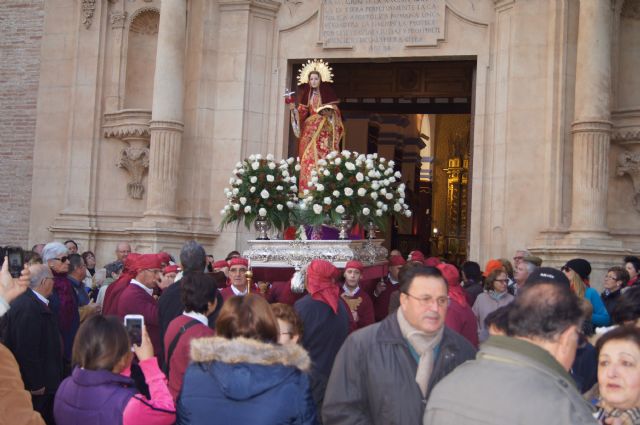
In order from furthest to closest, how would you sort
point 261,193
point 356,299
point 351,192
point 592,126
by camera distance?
point 592,126 → point 261,193 → point 351,192 → point 356,299

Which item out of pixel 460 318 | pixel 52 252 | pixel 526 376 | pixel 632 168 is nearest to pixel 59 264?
pixel 52 252

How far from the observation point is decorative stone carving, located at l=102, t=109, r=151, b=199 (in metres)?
15.9

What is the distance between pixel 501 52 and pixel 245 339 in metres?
11.6

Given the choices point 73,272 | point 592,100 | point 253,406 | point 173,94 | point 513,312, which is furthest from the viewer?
point 173,94

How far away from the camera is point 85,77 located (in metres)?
16.6

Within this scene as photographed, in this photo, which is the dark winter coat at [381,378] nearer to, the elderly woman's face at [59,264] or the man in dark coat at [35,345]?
the man in dark coat at [35,345]

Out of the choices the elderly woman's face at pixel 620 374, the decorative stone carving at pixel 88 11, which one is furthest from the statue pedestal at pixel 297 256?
the decorative stone carving at pixel 88 11

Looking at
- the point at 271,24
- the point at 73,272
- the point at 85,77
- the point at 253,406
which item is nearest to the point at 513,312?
the point at 253,406

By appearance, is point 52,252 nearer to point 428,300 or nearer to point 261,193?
point 261,193

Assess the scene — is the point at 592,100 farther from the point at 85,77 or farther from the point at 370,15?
the point at 85,77

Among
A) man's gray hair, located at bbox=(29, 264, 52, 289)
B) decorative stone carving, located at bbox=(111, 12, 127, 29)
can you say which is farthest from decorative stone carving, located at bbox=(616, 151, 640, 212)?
man's gray hair, located at bbox=(29, 264, 52, 289)

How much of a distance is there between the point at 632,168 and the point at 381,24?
4907 millimetres

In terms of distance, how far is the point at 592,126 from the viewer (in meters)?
13.0

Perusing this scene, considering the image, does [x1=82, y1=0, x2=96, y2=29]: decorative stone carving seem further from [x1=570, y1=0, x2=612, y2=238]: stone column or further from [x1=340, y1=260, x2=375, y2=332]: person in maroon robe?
[x1=340, y1=260, x2=375, y2=332]: person in maroon robe
